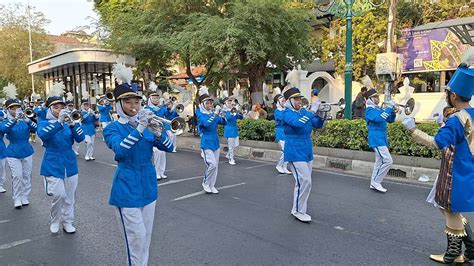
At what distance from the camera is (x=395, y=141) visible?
9320 millimetres

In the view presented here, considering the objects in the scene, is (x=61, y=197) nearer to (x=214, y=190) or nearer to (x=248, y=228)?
(x=248, y=228)

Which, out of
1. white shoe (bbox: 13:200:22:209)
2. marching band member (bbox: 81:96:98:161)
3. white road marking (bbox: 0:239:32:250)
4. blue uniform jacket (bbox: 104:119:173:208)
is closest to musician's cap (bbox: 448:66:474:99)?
blue uniform jacket (bbox: 104:119:173:208)

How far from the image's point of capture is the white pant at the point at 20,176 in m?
7.09

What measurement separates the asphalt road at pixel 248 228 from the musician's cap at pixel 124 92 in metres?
2.05

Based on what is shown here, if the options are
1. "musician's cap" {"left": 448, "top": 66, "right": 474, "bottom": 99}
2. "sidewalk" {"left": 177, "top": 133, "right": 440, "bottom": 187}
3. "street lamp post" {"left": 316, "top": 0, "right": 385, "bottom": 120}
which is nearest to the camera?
"musician's cap" {"left": 448, "top": 66, "right": 474, "bottom": 99}

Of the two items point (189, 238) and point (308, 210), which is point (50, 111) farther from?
point (308, 210)

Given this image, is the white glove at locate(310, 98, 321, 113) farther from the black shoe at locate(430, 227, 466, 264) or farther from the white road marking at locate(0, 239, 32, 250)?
the white road marking at locate(0, 239, 32, 250)

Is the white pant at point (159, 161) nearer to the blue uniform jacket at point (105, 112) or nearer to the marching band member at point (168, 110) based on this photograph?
the marching band member at point (168, 110)

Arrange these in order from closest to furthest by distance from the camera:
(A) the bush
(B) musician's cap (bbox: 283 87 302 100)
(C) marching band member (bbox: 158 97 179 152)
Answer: (B) musician's cap (bbox: 283 87 302 100) < (A) the bush < (C) marching band member (bbox: 158 97 179 152)

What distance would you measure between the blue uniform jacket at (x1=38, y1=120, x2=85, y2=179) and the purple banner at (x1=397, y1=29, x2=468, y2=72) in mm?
15194

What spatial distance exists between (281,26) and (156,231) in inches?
458

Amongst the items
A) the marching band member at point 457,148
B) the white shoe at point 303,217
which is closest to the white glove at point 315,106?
the white shoe at point 303,217

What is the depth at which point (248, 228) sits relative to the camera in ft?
18.6

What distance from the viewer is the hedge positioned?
8.98m
